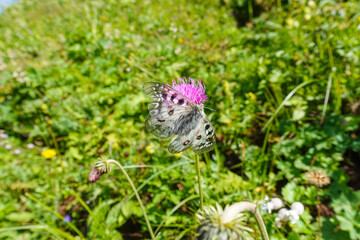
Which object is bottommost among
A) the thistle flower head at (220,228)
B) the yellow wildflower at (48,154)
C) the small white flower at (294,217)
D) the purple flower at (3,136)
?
the small white flower at (294,217)

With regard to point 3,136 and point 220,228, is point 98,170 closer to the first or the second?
point 220,228

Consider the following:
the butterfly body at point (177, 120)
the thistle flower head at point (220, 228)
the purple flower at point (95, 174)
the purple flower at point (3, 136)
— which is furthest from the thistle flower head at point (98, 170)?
the purple flower at point (3, 136)

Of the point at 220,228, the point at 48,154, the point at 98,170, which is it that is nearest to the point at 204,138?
the point at 220,228

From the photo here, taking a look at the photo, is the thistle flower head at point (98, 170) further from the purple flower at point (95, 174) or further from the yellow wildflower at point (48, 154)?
the yellow wildflower at point (48, 154)

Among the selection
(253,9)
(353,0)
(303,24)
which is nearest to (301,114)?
(303,24)

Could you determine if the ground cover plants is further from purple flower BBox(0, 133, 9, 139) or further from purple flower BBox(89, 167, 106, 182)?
purple flower BBox(89, 167, 106, 182)

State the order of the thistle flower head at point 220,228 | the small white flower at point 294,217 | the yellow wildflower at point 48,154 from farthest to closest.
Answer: the yellow wildflower at point 48,154
the small white flower at point 294,217
the thistle flower head at point 220,228
